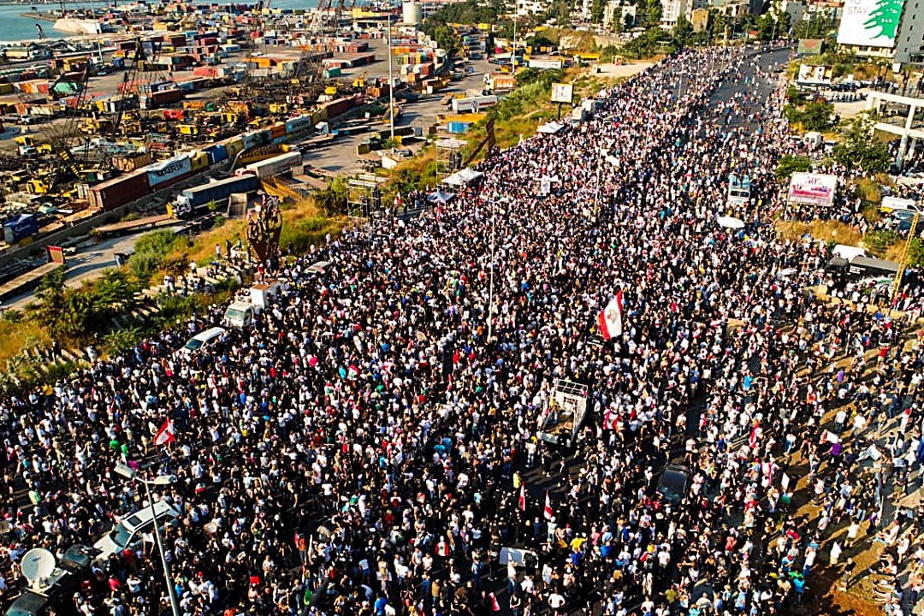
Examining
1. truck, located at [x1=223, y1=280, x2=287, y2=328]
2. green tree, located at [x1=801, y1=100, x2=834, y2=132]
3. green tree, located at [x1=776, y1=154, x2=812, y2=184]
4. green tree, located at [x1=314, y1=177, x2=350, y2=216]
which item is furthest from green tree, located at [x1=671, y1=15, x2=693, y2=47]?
truck, located at [x1=223, y1=280, x2=287, y2=328]

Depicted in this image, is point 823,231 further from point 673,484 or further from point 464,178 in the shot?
point 673,484

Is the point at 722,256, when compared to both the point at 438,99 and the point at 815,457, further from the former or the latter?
the point at 438,99

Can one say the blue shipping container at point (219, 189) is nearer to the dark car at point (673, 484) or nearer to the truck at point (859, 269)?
the truck at point (859, 269)

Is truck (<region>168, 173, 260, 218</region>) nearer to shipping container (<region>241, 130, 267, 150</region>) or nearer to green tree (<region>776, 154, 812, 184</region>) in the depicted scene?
shipping container (<region>241, 130, 267, 150</region>)

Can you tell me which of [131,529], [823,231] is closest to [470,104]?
[823,231]

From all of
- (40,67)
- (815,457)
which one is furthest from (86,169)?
(40,67)
